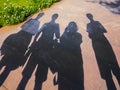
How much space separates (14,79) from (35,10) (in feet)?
14.1

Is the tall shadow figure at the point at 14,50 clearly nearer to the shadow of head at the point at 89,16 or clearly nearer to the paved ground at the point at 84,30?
the paved ground at the point at 84,30

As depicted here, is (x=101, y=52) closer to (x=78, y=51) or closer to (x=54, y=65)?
(x=78, y=51)

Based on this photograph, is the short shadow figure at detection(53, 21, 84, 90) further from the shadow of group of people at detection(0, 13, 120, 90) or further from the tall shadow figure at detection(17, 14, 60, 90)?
the tall shadow figure at detection(17, 14, 60, 90)

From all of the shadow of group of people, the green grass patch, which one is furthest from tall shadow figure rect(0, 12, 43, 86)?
the green grass patch

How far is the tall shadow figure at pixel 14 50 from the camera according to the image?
5.91 m

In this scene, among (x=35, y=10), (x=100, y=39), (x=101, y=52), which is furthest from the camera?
(x=35, y=10)

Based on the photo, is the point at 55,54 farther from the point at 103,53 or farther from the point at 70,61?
the point at 103,53

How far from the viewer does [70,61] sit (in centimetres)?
593

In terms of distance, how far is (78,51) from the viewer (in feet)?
20.6

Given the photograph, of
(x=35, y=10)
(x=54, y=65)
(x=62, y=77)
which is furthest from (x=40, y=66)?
(x=35, y=10)

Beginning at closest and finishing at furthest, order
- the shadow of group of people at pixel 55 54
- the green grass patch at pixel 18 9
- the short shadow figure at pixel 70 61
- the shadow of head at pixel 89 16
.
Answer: the short shadow figure at pixel 70 61 < the shadow of group of people at pixel 55 54 < the shadow of head at pixel 89 16 < the green grass patch at pixel 18 9

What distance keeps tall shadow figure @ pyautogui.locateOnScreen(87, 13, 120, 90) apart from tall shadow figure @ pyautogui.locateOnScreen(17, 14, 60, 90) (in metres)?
1.23

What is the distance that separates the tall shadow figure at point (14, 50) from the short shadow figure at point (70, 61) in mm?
1079

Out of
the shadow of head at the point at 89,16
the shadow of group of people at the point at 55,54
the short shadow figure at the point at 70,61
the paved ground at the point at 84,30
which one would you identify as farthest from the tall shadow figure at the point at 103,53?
the short shadow figure at the point at 70,61
